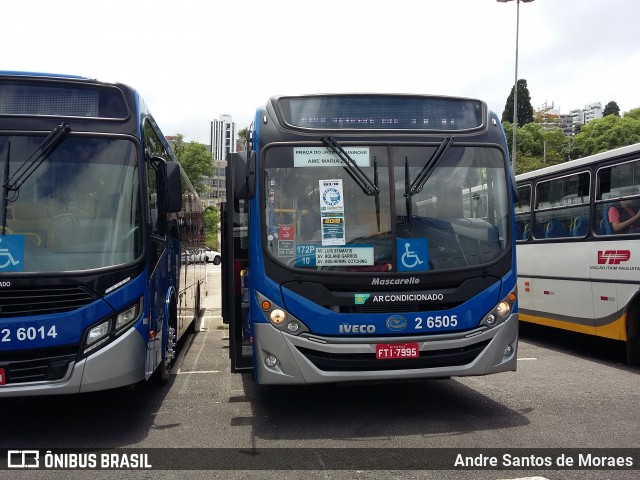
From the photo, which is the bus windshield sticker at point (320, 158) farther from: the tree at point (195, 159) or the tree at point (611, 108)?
the tree at point (611, 108)

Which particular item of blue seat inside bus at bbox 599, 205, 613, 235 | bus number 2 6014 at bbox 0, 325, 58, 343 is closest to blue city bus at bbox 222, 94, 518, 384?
bus number 2 6014 at bbox 0, 325, 58, 343

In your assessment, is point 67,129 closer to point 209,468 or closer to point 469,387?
point 209,468

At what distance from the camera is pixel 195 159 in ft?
174

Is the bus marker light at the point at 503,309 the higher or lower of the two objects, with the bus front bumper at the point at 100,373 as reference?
higher

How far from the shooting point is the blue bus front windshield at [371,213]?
614cm

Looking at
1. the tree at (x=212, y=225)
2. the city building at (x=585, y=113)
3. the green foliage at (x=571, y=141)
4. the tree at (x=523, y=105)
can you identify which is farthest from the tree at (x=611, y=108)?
the tree at (x=212, y=225)

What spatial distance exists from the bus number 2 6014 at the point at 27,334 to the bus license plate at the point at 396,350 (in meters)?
2.88

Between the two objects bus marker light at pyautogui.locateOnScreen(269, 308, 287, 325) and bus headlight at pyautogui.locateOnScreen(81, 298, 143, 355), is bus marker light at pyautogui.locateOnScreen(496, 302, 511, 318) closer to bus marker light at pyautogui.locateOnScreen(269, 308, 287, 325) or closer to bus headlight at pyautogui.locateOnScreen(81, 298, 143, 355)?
bus marker light at pyautogui.locateOnScreen(269, 308, 287, 325)

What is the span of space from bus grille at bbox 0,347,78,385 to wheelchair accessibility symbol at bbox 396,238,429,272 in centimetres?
306

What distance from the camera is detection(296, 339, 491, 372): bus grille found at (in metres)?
5.97

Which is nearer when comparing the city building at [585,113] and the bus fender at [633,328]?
the bus fender at [633,328]

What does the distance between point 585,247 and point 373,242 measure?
4.85 m

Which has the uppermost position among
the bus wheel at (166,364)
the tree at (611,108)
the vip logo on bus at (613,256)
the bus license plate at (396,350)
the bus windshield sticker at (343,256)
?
the tree at (611,108)

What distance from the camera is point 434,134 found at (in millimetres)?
6512
